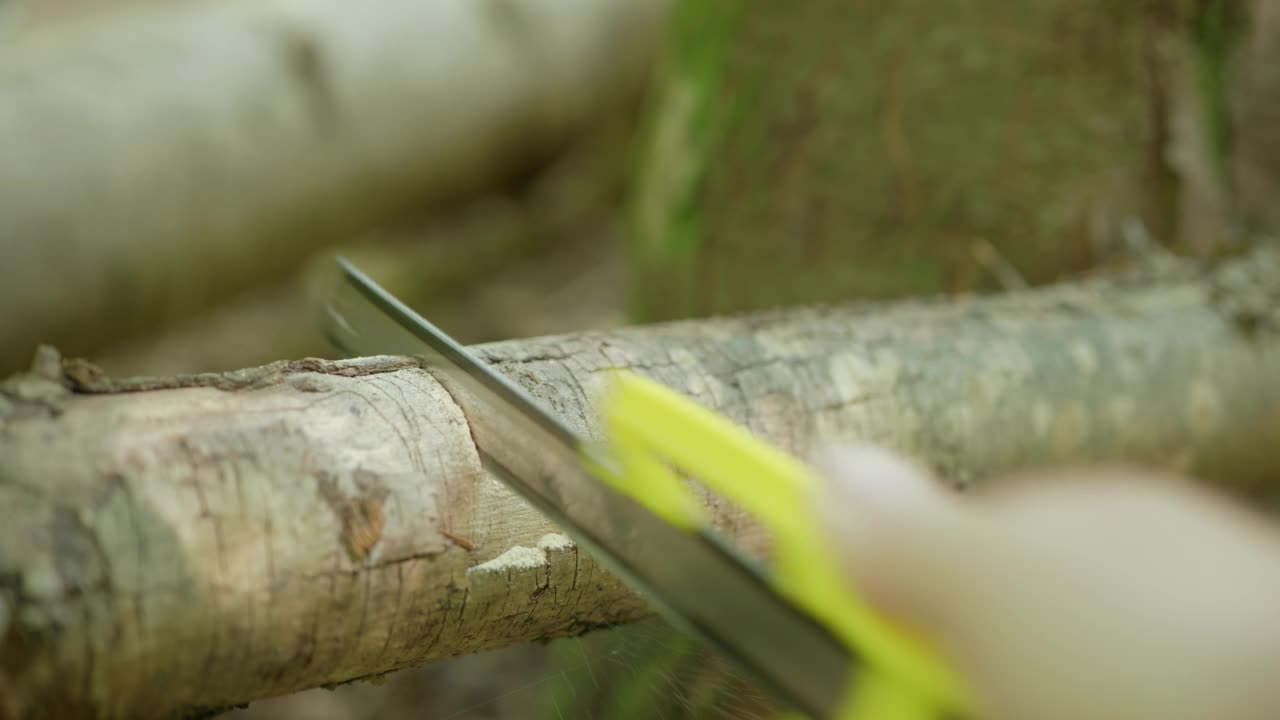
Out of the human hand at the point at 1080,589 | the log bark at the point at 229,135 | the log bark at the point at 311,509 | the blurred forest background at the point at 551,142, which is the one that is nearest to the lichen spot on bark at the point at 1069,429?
the log bark at the point at 311,509

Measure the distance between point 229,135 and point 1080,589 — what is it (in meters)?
2.71

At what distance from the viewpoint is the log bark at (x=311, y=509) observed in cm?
64

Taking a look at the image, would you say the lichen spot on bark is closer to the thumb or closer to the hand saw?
the hand saw

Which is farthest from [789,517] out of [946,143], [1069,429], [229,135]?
[229,135]

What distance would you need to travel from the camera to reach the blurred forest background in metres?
1.94

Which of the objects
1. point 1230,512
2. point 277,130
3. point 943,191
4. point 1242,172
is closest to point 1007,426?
point 1230,512

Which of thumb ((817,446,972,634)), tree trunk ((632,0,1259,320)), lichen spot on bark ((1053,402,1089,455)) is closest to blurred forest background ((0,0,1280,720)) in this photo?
tree trunk ((632,0,1259,320))

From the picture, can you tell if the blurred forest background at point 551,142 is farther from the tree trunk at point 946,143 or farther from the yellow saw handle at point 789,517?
the yellow saw handle at point 789,517

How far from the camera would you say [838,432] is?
1.08 metres

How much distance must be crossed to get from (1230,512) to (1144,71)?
1.57 meters

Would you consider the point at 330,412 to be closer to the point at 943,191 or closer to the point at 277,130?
the point at 943,191

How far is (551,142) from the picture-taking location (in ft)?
12.8

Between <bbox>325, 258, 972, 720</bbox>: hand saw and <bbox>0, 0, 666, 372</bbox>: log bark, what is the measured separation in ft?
6.72

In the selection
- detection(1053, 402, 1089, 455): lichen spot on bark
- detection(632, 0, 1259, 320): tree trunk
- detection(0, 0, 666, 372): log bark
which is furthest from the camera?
detection(0, 0, 666, 372): log bark
